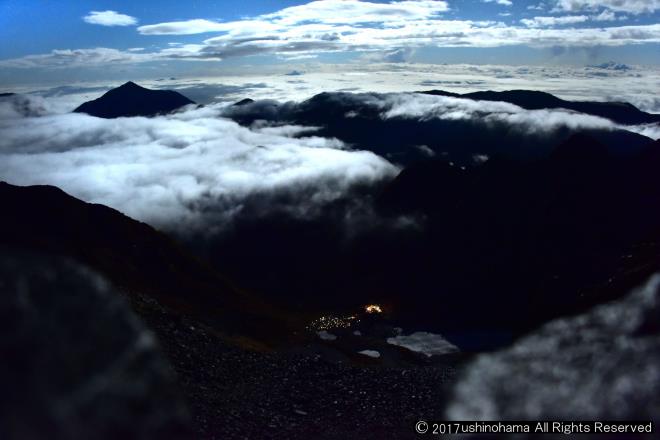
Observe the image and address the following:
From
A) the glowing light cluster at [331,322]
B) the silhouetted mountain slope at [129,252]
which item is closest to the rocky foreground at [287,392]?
the silhouetted mountain slope at [129,252]

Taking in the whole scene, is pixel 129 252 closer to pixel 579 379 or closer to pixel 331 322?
pixel 331 322

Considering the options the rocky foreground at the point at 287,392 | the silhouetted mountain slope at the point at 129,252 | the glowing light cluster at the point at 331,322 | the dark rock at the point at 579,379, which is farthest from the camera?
the glowing light cluster at the point at 331,322

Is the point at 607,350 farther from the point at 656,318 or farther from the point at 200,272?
the point at 200,272

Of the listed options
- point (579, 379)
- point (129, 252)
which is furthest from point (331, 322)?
point (579, 379)

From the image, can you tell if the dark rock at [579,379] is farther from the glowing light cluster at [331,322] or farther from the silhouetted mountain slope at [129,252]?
the glowing light cluster at [331,322]

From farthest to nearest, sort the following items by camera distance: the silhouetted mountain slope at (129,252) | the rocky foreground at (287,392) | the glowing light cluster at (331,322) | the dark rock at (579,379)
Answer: the glowing light cluster at (331,322)
the silhouetted mountain slope at (129,252)
the rocky foreground at (287,392)
the dark rock at (579,379)

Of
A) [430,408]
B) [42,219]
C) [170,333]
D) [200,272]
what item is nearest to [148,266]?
[200,272]

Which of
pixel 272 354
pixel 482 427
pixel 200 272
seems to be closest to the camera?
pixel 482 427
